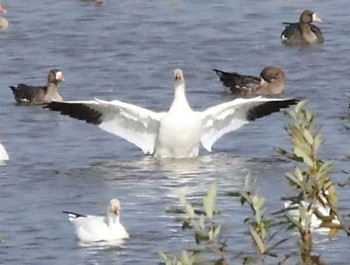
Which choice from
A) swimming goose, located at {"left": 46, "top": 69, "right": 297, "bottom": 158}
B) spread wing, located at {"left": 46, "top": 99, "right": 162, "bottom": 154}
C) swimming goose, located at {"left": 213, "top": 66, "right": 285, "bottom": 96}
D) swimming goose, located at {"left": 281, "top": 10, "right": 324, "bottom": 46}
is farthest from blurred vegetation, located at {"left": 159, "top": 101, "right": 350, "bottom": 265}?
swimming goose, located at {"left": 281, "top": 10, "right": 324, "bottom": 46}

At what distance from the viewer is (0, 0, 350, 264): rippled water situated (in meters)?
11.0

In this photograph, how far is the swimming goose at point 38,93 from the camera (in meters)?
17.1

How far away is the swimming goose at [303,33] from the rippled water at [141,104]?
20 centimetres

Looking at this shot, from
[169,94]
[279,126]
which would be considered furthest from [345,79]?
[279,126]

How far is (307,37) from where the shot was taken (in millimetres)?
21719

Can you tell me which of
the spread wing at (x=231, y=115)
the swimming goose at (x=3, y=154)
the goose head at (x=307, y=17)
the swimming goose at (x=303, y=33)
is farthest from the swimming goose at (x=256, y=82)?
the swimming goose at (x=3, y=154)

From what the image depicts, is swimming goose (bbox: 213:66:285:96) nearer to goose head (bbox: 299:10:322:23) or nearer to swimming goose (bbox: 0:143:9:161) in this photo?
goose head (bbox: 299:10:322:23)

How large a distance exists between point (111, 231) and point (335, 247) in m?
1.52

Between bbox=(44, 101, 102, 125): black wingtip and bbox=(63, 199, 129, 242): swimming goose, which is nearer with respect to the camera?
bbox=(63, 199, 129, 242): swimming goose

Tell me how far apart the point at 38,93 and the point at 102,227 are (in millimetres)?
7179

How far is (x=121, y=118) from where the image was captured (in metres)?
Answer: 13.8

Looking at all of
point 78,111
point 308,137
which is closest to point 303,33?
point 78,111

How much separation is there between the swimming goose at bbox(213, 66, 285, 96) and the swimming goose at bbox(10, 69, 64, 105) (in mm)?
1839

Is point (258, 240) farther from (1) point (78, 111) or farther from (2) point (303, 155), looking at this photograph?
(1) point (78, 111)
